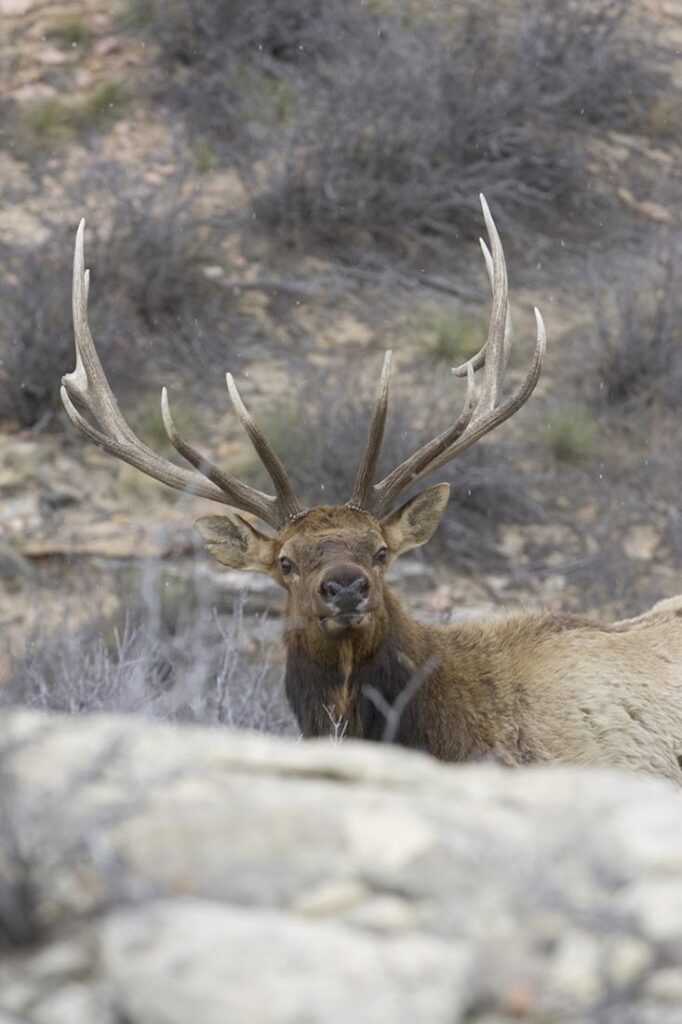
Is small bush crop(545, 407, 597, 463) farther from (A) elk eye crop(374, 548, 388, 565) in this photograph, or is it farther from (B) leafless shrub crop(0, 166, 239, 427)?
(A) elk eye crop(374, 548, 388, 565)

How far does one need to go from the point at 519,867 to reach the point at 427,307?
8.95m

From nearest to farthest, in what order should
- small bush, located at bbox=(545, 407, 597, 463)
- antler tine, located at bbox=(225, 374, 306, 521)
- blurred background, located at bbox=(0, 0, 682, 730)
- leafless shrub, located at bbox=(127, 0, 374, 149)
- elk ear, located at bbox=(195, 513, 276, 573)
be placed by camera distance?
antler tine, located at bbox=(225, 374, 306, 521), elk ear, located at bbox=(195, 513, 276, 573), blurred background, located at bbox=(0, 0, 682, 730), small bush, located at bbox=(545, 407, 597, 463), leafless shrub, located at bbox=(127, 0, 374, 149)

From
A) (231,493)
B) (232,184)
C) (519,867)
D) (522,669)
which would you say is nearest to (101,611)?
(231,493)

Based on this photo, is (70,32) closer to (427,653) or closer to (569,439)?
(569,439)

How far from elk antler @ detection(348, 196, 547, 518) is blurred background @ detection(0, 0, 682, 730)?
6.94 ft

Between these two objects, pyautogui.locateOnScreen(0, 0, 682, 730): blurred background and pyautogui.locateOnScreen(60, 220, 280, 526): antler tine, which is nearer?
pyautogui.locateOnScreen(60, 220, 280, 526): antler tine

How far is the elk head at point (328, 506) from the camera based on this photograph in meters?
5.38

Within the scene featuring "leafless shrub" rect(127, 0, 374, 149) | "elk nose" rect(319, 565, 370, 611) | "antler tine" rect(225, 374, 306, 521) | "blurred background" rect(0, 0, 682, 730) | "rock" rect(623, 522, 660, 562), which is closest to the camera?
"elk nose" rect(319, 565, 370, 611)

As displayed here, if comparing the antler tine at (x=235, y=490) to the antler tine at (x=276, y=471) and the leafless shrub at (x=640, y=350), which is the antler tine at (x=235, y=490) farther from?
the leafless shrub at (x=640, y=350)

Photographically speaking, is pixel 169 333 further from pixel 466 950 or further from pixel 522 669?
pixel 466 950

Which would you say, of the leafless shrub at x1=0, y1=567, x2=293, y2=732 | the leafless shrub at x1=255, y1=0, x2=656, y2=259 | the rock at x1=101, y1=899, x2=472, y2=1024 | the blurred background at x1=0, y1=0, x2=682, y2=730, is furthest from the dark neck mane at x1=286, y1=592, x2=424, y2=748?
the leafless shrub at x1=255, y1=0, x2=656, y2=259

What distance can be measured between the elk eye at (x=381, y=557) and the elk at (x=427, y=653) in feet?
0.05

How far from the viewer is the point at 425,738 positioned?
5465 millimetres

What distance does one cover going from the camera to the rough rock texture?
2.30m
